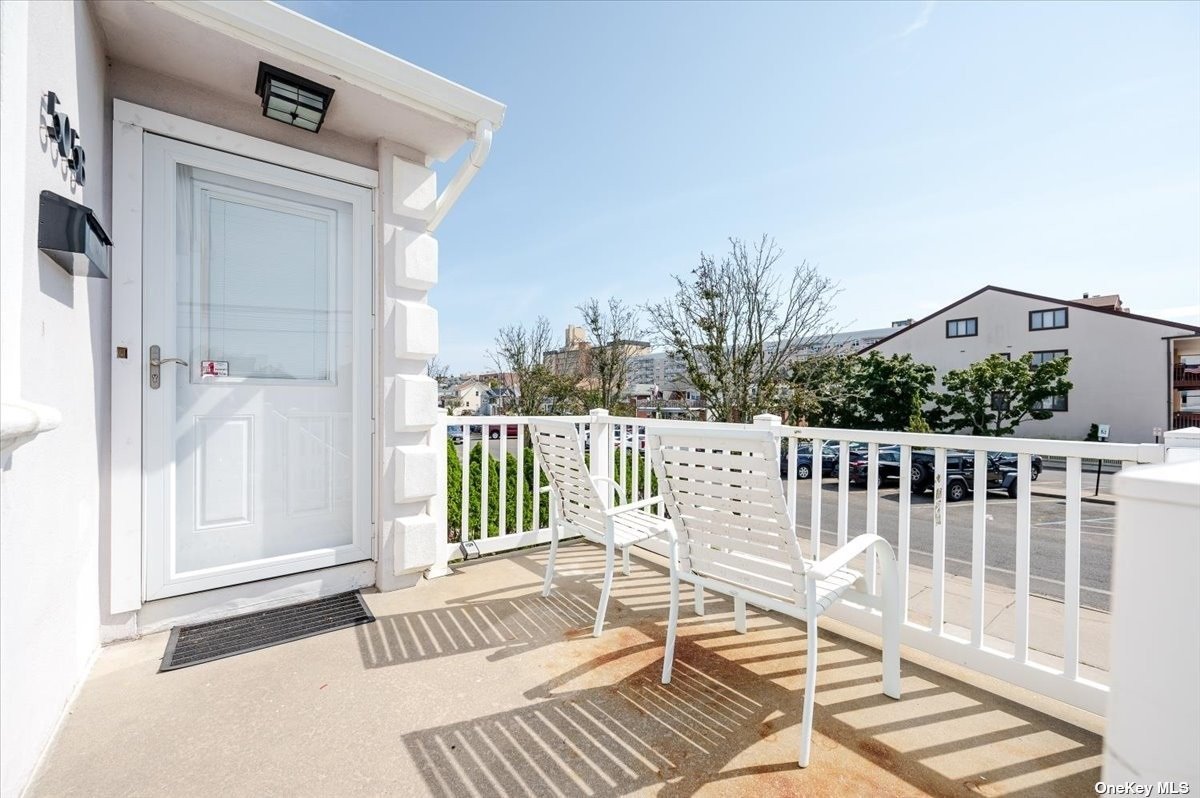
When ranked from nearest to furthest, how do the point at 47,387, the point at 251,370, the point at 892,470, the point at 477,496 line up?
the point at 47,387, the point at 251,370, the point at 477,496, the point at 892,470

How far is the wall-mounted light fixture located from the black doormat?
8.47ft

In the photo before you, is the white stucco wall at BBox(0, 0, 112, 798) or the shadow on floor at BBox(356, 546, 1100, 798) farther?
the shadow on floor at BBox(356, 546, 1100, 798)

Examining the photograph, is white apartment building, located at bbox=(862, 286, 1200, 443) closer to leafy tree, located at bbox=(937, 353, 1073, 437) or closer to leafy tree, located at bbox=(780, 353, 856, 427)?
leafy tree, located at bbox=(937, 353, 1073, 437)

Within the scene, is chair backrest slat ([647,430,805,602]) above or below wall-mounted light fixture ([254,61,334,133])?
below

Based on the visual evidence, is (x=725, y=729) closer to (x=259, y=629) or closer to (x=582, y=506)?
(x=582, y=506)

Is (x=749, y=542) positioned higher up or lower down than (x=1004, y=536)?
higher up

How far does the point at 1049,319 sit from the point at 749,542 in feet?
99.7

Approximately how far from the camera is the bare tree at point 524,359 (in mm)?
13758

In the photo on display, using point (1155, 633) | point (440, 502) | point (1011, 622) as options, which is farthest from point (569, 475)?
point (1011, 622)

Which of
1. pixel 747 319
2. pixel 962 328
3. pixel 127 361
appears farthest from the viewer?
pixel 962 328

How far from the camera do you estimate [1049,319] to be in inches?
918

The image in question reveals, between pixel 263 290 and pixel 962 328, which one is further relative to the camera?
Result: pixel 962 328

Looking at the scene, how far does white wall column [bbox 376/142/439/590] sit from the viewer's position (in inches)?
111

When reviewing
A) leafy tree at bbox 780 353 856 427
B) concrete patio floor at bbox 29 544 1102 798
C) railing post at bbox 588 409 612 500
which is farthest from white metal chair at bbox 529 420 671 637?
leafy tree at bbox 780 353 856 427
